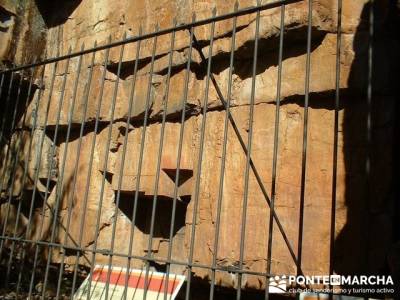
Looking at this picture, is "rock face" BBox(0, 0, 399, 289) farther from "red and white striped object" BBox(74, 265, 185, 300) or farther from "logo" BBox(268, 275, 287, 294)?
"red and white striped object" BBox(74, 265, 185, 300)

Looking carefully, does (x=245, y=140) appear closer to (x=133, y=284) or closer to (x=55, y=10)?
(x=133, y=284)

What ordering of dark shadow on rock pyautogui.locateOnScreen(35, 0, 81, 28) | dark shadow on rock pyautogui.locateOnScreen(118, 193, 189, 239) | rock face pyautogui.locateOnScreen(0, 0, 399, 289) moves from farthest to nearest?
dark shadow on rock pyautogui.locateOnScreen(35, 0, 81, 28) → dark shadow on rock pyautogui.locateOnScreen(118, 193, 189, 239) → rock face pyautogui.locateOnScreen(0, 0, 399, 289)

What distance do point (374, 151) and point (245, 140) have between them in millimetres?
1019

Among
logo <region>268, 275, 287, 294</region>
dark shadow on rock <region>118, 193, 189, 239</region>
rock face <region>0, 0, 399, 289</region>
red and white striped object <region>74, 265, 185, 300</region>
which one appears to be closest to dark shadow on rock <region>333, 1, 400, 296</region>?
rock face <region>0, 0, 399, 289</region>

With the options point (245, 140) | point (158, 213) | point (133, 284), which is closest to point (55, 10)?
point (158, 213)

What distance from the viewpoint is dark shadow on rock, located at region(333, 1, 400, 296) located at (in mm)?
2967

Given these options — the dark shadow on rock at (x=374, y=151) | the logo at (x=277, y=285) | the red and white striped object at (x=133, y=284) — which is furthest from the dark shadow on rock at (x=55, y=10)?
the logo at (x=277, y=285)

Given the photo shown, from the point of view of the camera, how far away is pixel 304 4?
11.4 ft

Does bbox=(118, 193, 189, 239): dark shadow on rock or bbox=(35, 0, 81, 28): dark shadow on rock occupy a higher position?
bbox=(35, 0, 81, 28): dark shadow on rock

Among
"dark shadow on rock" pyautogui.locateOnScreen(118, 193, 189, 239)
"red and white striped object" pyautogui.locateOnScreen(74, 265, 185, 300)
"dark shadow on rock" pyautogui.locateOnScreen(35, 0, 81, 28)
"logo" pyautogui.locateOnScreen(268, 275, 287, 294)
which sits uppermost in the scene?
"dark shadow on rock" pyautogui.locateOnScreen(35, 0, 81, 28)

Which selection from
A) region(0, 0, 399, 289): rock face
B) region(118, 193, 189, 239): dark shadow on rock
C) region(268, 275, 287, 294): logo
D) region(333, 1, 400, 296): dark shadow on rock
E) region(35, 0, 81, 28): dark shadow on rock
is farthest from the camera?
region(35, 0, 81, 28): dark shadow on rock

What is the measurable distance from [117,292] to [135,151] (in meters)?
1.54

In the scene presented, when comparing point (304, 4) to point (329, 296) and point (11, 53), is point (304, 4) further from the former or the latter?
point (11, 53)

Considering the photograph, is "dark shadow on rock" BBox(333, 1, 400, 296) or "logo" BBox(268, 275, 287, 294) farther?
"dark shadow on rock" BBox(333, 1, 400, 296)
